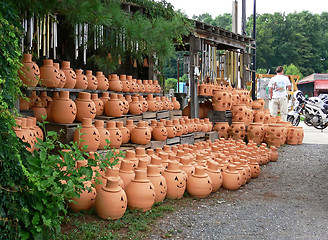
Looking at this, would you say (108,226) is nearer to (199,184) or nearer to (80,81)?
(199,184)

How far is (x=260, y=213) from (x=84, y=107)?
2709 mm

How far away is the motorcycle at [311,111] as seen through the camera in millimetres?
12141

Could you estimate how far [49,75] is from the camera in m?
4.91

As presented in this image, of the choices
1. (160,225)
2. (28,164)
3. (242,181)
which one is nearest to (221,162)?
(242,181)

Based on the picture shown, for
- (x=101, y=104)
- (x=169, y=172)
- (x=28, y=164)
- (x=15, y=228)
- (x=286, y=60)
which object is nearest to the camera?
(x=15, y=228)

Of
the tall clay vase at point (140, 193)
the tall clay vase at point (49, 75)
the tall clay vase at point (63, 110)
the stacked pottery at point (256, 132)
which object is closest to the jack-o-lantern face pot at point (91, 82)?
the tall clay vase at point (49, 75)

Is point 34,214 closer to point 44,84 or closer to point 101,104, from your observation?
point 44,84

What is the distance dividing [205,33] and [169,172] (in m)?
6.27

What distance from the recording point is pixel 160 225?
11.4ft

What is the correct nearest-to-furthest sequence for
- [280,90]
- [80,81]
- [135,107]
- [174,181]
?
[174,181]
[80,81]
[135,107]
[280,90]

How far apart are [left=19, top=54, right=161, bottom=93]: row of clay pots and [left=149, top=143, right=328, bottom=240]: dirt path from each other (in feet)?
6.90

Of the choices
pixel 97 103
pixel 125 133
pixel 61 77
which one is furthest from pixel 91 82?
pixel 125 133

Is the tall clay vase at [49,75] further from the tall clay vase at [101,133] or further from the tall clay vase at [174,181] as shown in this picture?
the tall clay vase at [174,181]

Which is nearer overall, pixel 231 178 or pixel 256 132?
pixel 231 178
